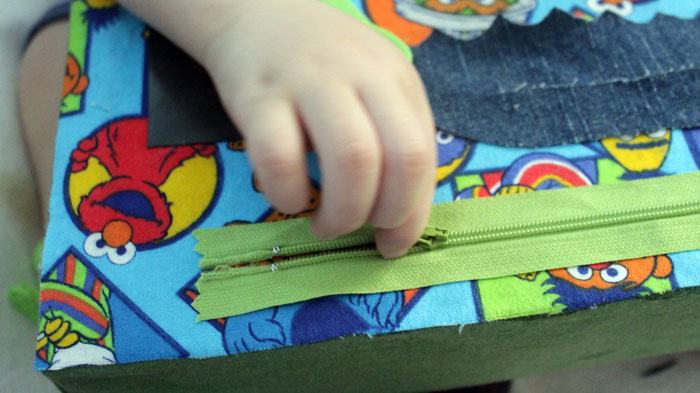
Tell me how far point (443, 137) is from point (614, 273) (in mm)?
205

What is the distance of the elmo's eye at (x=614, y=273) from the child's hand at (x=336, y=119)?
0.59 feet

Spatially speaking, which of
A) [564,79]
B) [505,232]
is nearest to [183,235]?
[505,232]

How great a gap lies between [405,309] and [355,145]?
0.63ft

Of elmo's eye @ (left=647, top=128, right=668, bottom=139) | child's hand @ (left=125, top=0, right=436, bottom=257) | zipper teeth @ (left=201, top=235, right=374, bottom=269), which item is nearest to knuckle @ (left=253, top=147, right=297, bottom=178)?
child's hand @ (left=125, top=0, right=436, bottom=257)

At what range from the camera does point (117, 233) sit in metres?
0.51

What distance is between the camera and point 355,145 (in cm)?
34

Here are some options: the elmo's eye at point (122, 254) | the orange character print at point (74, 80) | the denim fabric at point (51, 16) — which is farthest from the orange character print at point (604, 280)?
the denim fabric at point (51, 16)

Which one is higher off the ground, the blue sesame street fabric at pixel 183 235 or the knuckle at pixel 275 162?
the knuckle at pixel 275 162

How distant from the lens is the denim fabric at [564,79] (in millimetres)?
556

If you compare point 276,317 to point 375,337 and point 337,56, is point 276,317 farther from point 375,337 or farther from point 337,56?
point 337,56

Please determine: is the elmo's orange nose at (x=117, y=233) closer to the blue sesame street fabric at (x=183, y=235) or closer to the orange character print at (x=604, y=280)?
the blue sesame street fabric at (x=183, y=235)

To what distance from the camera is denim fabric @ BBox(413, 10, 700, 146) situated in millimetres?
556

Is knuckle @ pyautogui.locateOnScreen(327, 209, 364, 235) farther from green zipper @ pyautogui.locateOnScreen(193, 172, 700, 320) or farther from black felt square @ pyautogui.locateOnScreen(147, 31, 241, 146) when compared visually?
black felt square @ pyautogui.locateOnScreen(147, 31, 241, 146)

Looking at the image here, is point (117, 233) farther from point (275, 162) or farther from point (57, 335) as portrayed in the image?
point (275, 162)
